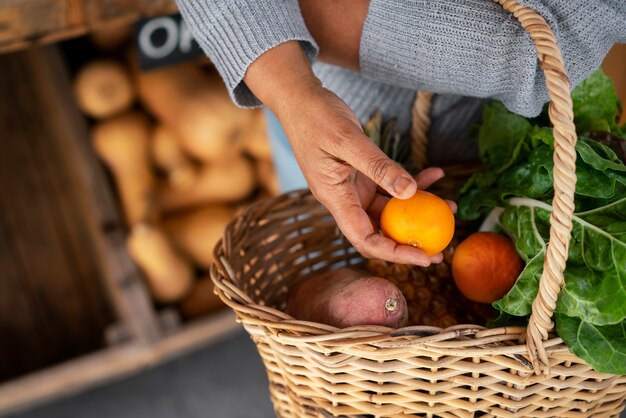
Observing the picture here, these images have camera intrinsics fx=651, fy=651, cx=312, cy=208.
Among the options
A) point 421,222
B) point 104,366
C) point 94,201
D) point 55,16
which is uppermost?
point 55,16

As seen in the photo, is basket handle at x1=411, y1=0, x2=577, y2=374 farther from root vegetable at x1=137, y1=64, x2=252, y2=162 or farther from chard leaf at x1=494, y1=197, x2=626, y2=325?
root vegetable at x1=137, y1=64, x2=252, y2=162

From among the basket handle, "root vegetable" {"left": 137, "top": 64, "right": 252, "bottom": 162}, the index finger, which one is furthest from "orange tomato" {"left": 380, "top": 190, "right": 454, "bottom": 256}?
"root vegetable" {"left": 137, "top": 64, "right": 252, "bottom": 162}

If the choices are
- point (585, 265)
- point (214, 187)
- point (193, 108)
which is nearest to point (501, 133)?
point (585, 265)

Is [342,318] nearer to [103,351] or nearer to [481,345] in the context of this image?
[481,345]

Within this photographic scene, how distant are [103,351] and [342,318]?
3.41ft

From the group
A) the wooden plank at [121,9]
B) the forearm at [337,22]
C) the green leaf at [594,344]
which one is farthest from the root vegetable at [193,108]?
the green leaf at [594,344]

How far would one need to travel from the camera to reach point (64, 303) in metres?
1.77

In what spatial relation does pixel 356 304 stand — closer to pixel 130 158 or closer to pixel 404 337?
pixel 404 337

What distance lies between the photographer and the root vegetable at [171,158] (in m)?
1.69

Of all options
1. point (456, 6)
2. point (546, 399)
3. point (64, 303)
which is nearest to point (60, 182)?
point (64, 303)

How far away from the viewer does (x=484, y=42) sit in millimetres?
A: 817

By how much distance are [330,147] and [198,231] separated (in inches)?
43.9

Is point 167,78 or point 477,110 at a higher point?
point 167,78

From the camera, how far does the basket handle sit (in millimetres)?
661
